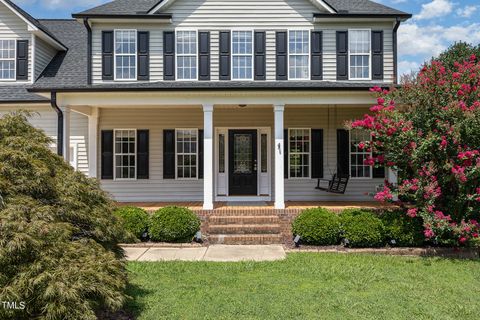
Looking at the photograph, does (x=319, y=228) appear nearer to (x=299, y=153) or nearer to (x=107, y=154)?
(x=299, y=153)

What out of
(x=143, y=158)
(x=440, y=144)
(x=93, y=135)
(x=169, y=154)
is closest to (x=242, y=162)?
(x=169, y=154)

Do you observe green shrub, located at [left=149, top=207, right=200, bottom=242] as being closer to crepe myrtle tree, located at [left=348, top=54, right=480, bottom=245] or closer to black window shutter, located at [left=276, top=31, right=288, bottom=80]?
crepe myrtle tree, located at [left=348, top=54, right=480, bottom=245]

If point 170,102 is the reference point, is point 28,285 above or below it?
below

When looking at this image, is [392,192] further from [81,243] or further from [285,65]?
[81,243]

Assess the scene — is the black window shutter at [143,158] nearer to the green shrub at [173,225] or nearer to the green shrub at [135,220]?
the green shrub at [135,220]

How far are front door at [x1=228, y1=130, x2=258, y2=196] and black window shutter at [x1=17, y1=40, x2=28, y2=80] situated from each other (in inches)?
270

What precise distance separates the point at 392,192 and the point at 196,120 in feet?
21.0

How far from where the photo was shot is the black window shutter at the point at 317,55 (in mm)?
11070

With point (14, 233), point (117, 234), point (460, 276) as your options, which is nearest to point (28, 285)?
point (14, 233)

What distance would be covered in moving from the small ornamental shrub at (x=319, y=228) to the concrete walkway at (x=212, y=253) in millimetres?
604

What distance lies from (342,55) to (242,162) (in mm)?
4518

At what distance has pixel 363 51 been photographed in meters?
11.1

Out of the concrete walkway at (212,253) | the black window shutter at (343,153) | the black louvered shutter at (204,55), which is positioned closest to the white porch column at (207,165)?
the concrete walkway at (212,253)

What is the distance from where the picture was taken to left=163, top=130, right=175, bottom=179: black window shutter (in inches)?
458
